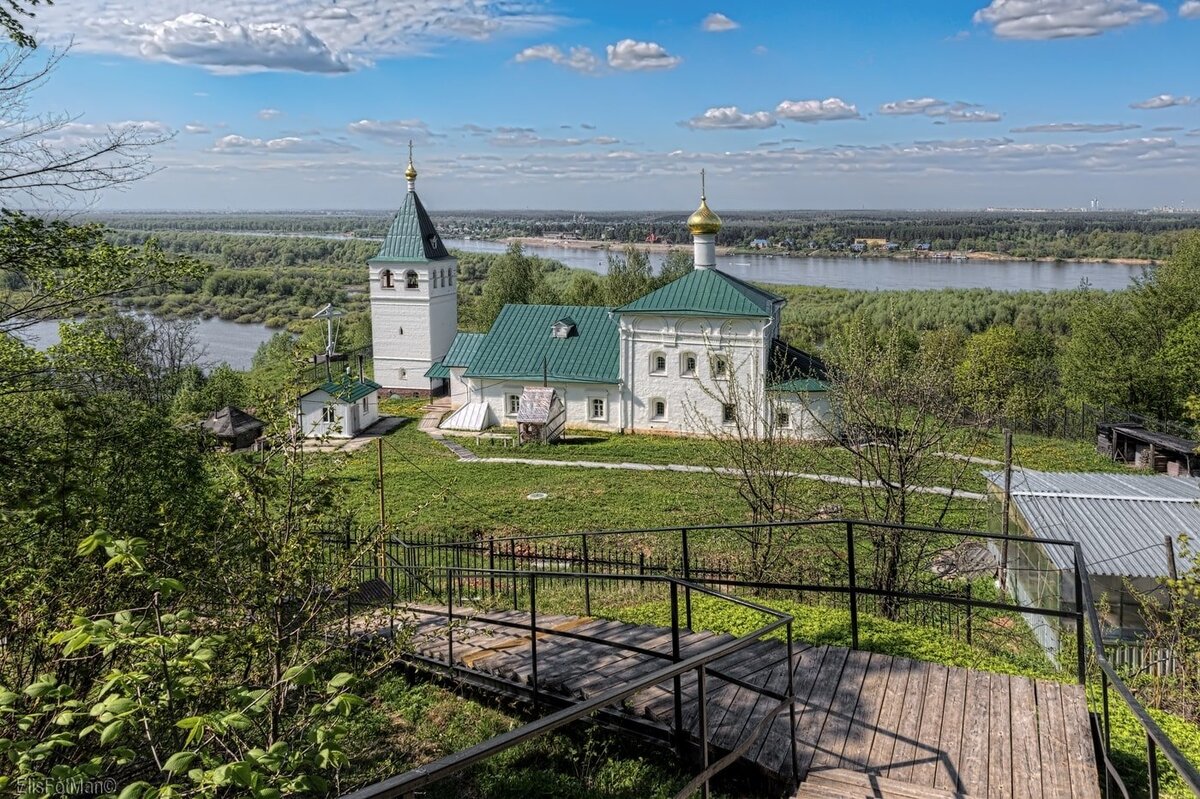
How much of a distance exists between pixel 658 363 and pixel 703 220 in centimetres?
485

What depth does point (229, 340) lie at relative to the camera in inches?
2768

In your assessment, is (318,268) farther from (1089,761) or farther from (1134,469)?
(1089,761)

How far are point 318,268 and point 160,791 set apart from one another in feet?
419

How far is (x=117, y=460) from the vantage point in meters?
6.33

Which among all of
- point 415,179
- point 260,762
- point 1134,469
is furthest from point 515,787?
point 415,179

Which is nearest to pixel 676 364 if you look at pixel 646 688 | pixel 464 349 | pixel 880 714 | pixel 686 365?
pixel 686 365

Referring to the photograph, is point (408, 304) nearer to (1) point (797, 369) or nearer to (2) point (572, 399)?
(2) point (572, 399)

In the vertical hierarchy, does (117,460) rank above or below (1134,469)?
above

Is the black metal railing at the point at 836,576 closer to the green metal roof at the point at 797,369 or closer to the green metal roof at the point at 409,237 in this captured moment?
the green metal roof at the point at 797,369

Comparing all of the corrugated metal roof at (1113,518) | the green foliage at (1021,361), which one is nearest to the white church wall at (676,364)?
the green foliage at (1021,361)

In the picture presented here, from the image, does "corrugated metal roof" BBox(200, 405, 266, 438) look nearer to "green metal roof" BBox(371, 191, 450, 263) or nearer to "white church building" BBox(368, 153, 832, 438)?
"white church building" BBox(368, 153, 832, 438)

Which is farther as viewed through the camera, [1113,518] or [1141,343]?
[1141,343]

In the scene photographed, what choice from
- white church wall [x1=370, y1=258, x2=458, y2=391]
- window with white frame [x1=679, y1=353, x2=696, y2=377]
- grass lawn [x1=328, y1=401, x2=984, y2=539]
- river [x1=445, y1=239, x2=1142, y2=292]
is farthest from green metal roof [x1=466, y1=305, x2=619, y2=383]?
river [x1=445, y1=239, x2=1142, y2=292]

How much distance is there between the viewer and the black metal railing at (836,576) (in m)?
4.63
